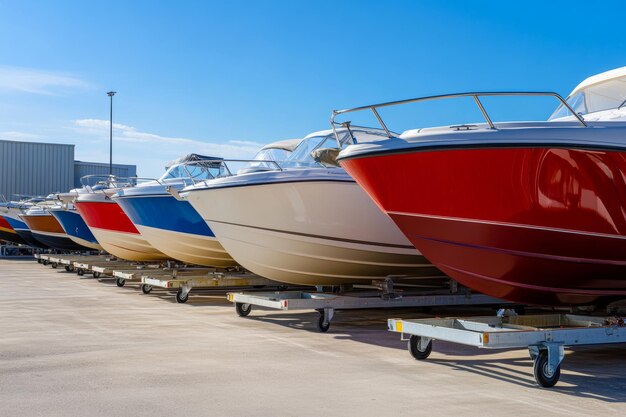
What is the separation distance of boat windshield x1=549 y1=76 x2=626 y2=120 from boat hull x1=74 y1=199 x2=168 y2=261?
28.2 ft

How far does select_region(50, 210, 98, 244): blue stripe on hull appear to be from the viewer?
62.1 feet

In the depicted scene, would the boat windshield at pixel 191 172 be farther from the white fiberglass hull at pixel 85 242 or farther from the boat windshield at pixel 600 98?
the white fiberglass hull at pixel 85 242

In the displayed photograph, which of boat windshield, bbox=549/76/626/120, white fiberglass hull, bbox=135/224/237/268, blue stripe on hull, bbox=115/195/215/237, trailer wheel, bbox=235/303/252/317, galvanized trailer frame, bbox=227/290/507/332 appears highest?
boat windshield, bbox=549/76/626/120

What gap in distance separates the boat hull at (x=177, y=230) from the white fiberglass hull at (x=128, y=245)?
1617 mm

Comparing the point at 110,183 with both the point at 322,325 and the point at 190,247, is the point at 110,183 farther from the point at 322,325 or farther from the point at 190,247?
the point at 322,325

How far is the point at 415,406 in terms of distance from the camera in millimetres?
4566

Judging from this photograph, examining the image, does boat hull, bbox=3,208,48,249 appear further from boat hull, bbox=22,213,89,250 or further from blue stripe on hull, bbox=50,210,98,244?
blue stripe on hull, bbox=50,210,98,244

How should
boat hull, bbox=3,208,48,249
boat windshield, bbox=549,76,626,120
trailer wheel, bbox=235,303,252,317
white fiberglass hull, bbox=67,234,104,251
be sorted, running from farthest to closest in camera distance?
boat hull, bbox=3,208,48,249 → white fiberglass hull, bbox=67,234,104,251 → trailer wheel, bbox=235,303,252,317 → boat windshield, bbox=549,76,626,120

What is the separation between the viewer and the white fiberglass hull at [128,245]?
1430 cm

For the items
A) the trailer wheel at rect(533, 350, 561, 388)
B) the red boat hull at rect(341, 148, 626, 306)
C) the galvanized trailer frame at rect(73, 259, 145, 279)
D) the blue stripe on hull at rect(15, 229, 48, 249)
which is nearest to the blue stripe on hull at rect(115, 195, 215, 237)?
the galvanized trailer frame at rect(73, 259, 145, 279)

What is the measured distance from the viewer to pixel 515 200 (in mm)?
5719

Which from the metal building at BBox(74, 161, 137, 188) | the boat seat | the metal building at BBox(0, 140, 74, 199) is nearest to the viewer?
the boat seat

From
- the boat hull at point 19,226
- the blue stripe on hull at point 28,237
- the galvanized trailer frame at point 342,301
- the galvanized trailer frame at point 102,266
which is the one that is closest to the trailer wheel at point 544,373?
the galvanized trailer frame at point 342,301

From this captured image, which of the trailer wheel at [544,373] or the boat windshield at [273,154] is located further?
the boat windshield at [273,154]
